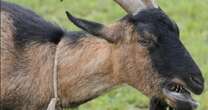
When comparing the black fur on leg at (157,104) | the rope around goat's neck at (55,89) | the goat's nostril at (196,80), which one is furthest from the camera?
the rope around goat's neck at (55,89)

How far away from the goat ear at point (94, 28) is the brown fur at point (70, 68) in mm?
60

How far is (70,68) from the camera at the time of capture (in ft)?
20.6

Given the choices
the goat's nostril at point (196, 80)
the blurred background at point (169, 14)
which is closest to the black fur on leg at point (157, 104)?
the goat's nostril at point (196, 80)

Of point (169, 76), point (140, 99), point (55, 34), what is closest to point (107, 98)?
point (140, 99)

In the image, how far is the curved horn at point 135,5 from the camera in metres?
6.11

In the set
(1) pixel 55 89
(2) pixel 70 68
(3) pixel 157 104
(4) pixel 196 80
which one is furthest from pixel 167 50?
(1) pixel 55 89

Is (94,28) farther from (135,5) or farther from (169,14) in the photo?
(169,14)

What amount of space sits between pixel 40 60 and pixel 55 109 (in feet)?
1.33

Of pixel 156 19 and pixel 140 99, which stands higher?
pixel 156 19

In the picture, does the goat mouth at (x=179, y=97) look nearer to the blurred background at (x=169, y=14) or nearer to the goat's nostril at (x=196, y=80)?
the goat's nostril at (x=196, y=80)

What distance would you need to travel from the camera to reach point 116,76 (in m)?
6.11

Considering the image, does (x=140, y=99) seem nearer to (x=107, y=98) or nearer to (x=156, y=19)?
(x=107, y=98)

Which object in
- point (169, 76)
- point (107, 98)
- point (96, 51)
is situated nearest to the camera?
point (169, 76)

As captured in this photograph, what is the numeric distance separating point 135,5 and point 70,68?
2.21ft
